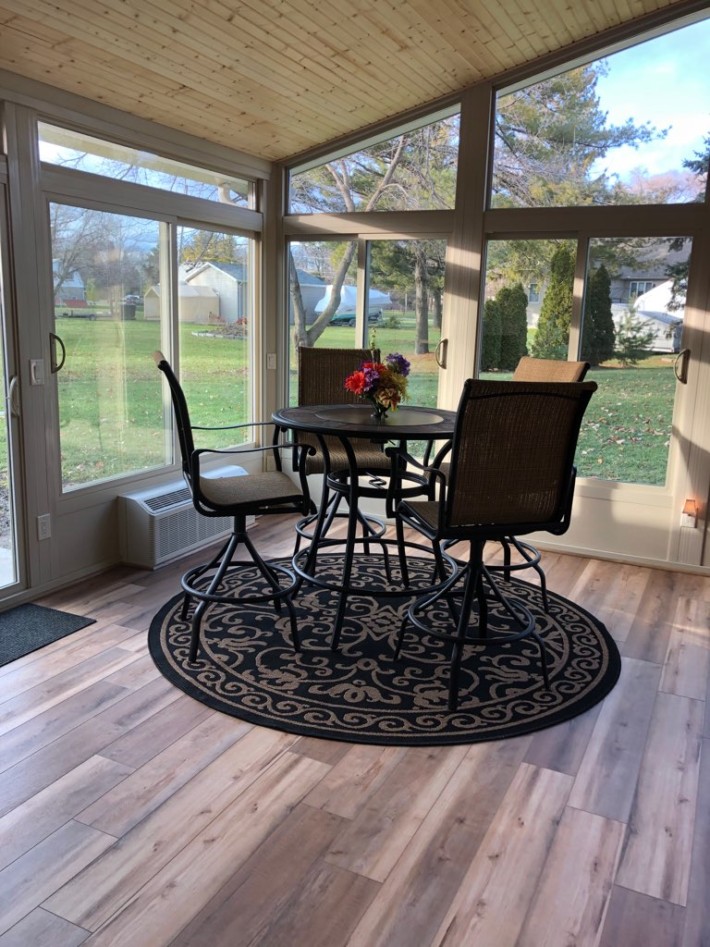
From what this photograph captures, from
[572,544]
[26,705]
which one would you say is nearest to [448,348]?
[572,544]

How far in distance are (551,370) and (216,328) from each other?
2.21m

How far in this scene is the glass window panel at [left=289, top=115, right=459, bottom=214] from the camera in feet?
15.9

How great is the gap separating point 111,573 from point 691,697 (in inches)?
112

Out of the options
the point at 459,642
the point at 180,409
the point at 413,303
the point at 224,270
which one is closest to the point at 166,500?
the point at 180,409

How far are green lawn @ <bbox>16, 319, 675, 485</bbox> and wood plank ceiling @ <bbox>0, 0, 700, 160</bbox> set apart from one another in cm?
116

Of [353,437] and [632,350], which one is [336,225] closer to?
[632,350]

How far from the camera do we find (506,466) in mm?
2750

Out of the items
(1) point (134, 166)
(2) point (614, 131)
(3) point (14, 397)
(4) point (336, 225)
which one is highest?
(2) point (614, 131)

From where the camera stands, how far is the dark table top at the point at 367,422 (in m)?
3.12

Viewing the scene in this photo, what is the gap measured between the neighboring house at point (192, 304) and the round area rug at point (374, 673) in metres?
1.76

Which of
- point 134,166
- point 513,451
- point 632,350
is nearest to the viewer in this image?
point 513,451

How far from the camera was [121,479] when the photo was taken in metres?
4.33

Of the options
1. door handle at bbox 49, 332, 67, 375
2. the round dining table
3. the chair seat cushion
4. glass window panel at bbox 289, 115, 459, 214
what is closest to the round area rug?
the round dining table

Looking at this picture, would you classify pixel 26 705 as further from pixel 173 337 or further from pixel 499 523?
pixel 173 337
